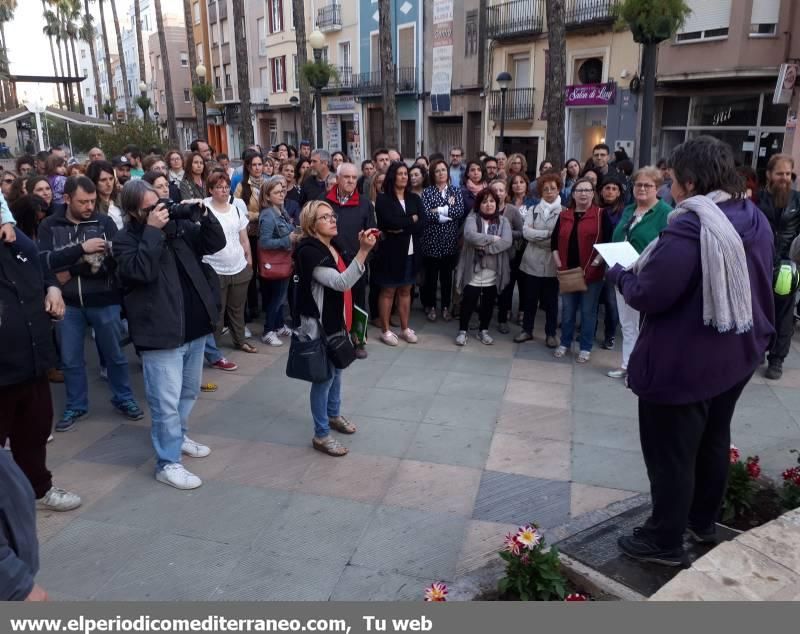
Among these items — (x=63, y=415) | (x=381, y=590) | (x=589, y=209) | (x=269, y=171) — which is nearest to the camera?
(x=381, y=590)

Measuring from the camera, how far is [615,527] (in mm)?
3328

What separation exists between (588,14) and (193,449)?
17.3m

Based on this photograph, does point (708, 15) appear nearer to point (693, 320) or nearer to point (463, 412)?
point (463, 412)

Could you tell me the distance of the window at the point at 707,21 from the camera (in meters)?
14.4

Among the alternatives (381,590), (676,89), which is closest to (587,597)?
(381,590)

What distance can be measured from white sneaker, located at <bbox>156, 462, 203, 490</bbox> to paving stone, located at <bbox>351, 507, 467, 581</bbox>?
1.17 m

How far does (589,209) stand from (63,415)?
481cm

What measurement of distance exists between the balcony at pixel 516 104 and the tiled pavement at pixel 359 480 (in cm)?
1617

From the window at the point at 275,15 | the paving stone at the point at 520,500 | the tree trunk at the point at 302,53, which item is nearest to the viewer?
the paving stone at the point at 520,500

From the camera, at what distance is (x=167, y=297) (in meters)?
3.88

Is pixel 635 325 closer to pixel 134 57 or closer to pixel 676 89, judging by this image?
pixel 676 89

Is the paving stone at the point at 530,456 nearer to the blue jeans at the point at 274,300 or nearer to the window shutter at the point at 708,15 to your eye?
the blue jeans at the point at 274,300

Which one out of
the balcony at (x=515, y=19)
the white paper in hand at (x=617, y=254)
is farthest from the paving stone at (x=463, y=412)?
the balcony at (x=515, y=19)
